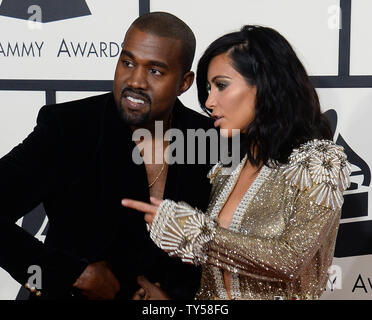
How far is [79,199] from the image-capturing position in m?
1.43

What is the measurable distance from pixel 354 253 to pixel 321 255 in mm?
715

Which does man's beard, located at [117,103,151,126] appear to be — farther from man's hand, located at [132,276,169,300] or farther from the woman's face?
man's hand, located at [132,276,169,300]

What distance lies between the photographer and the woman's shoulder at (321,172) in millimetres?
1358

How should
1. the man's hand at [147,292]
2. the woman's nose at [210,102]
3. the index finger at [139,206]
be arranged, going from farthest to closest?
1. the woman's nose at [210,102]
2. the man's hand at [147,292]
3. the index finger at [139,206]

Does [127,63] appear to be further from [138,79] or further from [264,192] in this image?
[264,192]

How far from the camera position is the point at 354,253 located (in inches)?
83.4

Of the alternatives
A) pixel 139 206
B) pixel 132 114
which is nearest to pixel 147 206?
pixel 139 206

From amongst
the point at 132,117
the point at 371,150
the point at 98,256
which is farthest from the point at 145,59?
the point at 371,150

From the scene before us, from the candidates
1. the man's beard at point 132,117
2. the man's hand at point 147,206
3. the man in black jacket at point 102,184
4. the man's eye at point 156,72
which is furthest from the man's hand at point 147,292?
the man's eye at point 156,72

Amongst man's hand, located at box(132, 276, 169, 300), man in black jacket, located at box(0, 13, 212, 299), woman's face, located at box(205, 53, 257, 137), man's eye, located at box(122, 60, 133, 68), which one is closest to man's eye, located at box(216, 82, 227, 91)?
woman's face, located at box(205, 53, 257, 137)

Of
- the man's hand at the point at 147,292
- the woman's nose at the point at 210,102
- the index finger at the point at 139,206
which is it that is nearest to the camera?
the index finger at the point at 139,206

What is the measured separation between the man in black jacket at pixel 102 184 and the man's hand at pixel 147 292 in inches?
1.5

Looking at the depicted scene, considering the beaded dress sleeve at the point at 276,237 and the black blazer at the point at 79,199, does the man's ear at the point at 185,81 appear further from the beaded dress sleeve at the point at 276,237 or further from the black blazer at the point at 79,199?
the beaded dress sleeve at the point at 276,237

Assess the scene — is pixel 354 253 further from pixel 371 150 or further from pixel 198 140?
pixel 198 140
